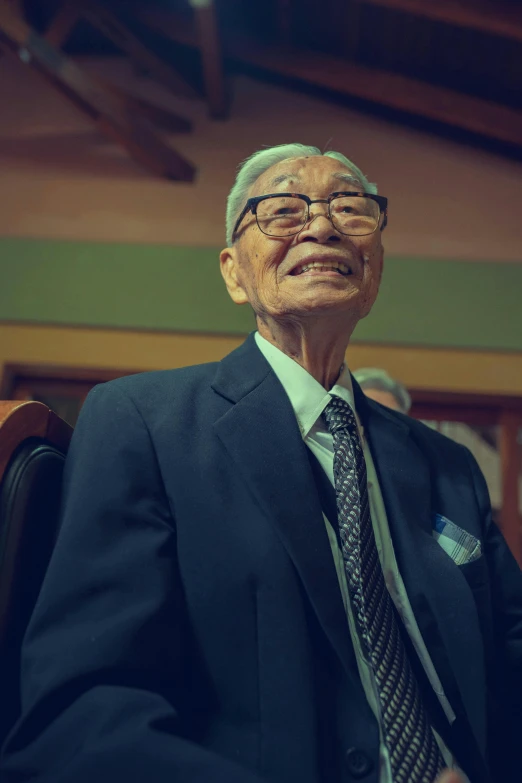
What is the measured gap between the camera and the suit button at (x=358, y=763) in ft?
2.36

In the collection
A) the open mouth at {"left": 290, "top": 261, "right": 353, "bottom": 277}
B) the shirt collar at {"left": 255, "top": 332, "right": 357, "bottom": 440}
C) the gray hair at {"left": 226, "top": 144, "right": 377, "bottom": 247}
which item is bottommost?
the shirt collar at {"left": 255, "top": 332, "right": 357, "bottom": 440}

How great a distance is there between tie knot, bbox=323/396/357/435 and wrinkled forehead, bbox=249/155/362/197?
394 mm

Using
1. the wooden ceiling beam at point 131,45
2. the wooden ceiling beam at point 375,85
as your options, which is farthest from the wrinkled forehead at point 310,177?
the wooden ceiling beam at point 131,45

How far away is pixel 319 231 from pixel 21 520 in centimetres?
67

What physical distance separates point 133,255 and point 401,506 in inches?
107

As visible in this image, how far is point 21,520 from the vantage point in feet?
2.55

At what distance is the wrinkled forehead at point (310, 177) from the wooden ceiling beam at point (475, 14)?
7.41 feet

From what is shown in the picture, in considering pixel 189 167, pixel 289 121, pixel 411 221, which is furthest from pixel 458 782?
pixel 289 121

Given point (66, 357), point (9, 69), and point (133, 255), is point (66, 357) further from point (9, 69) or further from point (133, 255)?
point (9, 69)

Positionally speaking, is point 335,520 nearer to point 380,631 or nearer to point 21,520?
point 380,631

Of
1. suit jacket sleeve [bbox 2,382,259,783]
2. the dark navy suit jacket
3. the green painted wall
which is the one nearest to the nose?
the dark navy suit jacket

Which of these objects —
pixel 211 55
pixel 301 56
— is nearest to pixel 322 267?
pixel 211 55

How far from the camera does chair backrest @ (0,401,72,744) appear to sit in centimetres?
75

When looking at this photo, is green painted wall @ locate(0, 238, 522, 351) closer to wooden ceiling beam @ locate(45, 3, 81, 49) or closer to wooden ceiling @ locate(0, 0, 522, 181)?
wooden ceiling @ locate(0, 0, 522, 181)
